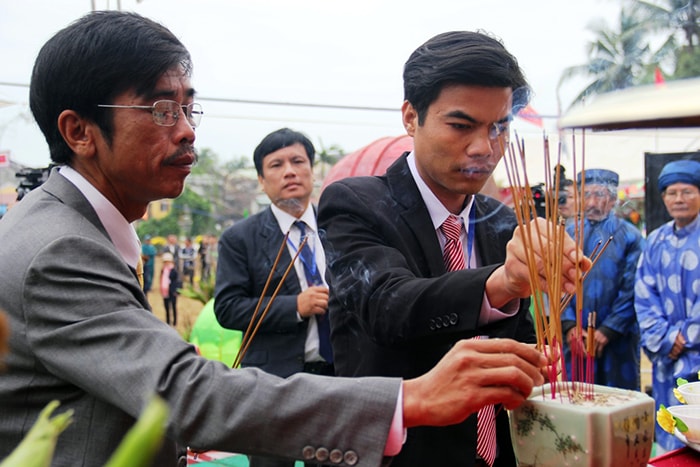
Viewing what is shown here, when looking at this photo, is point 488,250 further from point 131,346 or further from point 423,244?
point 131,346

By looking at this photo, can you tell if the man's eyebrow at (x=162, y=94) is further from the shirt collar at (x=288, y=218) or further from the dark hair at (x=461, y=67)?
the shirt collar at (x=288, y=218)

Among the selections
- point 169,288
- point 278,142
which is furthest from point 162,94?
point 169,288

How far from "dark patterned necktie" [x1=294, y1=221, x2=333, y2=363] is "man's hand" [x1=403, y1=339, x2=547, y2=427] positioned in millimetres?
2113

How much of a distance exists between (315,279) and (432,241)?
190cm

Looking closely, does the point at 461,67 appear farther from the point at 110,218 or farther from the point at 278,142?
the point at 278,142

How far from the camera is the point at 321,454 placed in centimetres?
93

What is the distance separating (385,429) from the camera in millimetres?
925

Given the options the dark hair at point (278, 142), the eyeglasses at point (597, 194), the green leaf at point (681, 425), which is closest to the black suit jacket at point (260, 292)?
the dark hair at point (278, 142)

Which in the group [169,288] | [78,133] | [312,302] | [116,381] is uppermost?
[78,133]

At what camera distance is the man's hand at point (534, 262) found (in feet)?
3.49

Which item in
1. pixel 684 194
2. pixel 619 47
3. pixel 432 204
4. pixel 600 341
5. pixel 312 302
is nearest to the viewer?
pixel 432 204

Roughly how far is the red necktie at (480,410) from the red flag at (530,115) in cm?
25

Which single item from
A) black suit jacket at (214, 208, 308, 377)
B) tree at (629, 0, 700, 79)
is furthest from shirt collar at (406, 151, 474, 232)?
tree at (629, 0, 700, 79)

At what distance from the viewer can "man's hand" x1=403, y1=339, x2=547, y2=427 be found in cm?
93
